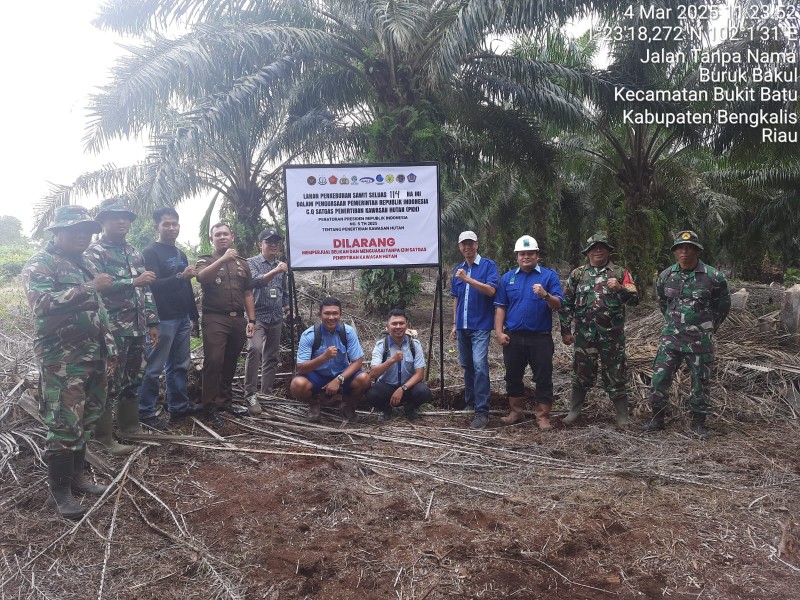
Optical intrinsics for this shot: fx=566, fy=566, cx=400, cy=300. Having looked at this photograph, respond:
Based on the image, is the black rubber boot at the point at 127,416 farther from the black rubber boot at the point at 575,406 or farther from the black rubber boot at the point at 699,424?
the black rubber boot at the point at 699,424

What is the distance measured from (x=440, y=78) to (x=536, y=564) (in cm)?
663

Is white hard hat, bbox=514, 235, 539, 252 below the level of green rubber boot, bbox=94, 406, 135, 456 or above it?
above

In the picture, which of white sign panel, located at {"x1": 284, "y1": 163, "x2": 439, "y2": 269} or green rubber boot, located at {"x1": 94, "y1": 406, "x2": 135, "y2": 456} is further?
white sign panel, located at {"x1": 284, "y1": 163, "x2": 439, "y2": 269}

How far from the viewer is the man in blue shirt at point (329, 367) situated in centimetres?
516

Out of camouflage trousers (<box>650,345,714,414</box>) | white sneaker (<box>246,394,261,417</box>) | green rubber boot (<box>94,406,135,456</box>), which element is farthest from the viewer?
white sneaker (<box>246,394,261,417</box>)

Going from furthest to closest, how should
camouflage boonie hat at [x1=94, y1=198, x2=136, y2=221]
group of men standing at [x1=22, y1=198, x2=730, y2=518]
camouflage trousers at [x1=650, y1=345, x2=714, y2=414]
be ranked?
1. camouflage trousers at [x1=650, y1=345, x2=714, y2=414]
2. group of men standing at [x1=22, y1=198, x2=730, y2=518]
3. camouflage boonie hat at [x1=94, y1=198, x2=136, y2=221]

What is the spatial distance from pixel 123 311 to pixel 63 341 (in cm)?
92

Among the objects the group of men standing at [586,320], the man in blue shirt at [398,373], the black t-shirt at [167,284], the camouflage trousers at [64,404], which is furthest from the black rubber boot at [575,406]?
the camouflage trousers at [64,404]

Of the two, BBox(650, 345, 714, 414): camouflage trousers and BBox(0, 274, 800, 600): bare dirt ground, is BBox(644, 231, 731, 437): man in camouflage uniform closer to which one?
BBox(650, 345, 714, 414): camouflage trousers

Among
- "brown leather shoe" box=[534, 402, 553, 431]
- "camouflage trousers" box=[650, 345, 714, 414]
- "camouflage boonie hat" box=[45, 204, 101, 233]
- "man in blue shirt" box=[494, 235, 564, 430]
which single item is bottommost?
"brown leather shoe" box=[534, 402, 553, 431]

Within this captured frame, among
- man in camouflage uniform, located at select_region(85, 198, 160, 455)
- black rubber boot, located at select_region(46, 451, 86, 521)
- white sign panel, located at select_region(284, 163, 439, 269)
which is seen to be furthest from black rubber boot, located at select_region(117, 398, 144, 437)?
white sign panel, located at select_region(284, 163, 439, 269)

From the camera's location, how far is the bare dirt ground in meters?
2.75

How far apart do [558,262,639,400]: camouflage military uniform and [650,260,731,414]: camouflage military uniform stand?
1.09ft

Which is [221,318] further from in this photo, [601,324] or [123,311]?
[601,324]
